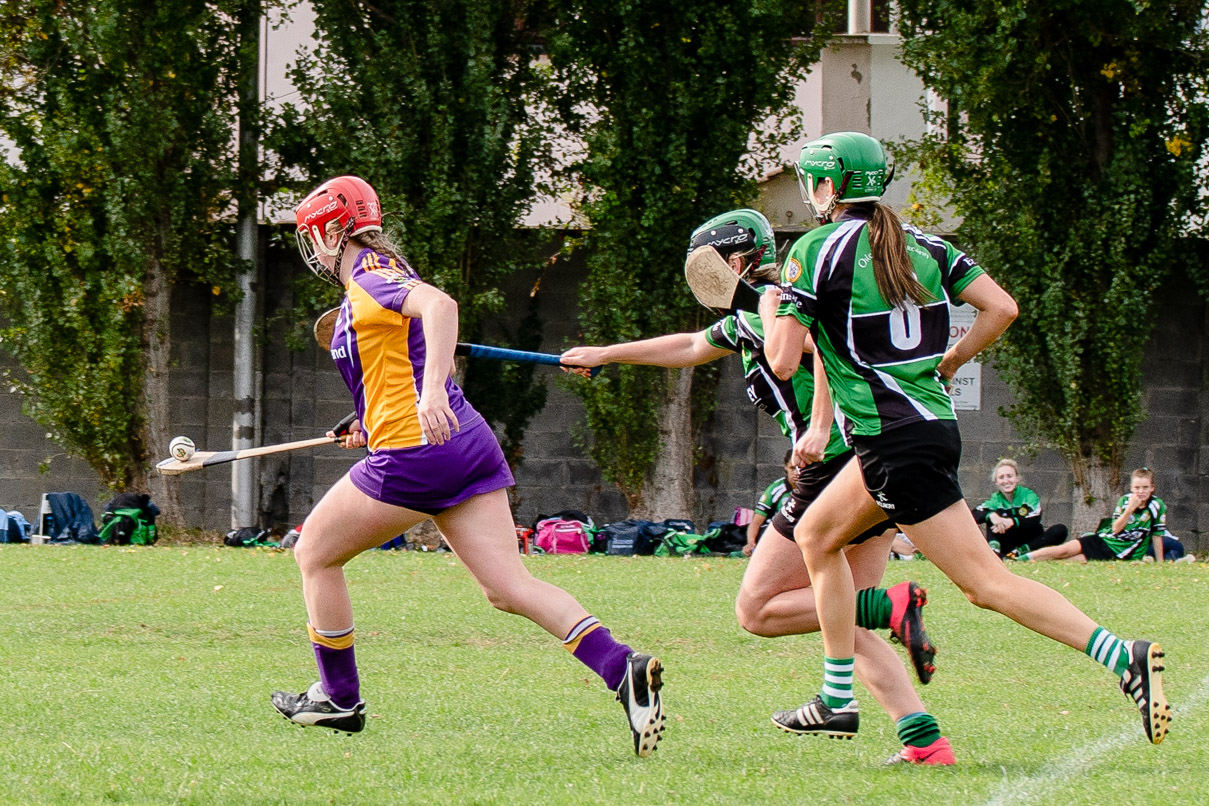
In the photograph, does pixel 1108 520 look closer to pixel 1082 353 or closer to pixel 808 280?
pixel 1082 353

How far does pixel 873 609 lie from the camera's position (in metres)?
4.77

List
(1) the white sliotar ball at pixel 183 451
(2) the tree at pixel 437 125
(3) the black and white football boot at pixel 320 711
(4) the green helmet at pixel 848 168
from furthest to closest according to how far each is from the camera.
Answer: (2) the tree at pixel 437 125
(1) the white sliotar ball at pixel 183 451
(3) the black and white football boot at pixel 320 711
(4) the green helmet at pixel 848 168

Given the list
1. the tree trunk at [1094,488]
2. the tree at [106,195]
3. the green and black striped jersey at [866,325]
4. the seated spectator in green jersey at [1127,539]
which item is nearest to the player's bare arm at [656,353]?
the green and black striped jersey at [866,325]

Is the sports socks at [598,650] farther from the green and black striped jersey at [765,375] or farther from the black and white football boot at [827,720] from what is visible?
the green and black striped jersey at [765,375]

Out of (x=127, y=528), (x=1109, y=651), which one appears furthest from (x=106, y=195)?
(x=1109, y=651)

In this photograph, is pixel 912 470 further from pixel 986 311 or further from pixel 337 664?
pixel 337 664

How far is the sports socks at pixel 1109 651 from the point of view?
4.40m

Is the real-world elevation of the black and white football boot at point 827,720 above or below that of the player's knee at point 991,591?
below

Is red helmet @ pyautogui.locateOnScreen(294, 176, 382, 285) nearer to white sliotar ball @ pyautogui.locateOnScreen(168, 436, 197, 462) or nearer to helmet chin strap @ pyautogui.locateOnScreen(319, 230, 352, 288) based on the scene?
helmet chin strap @ pyautogui.locateOnScreen(319, 230, 352, 288)

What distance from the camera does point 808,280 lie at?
443cm

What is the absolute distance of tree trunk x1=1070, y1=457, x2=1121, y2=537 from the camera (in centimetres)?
1638

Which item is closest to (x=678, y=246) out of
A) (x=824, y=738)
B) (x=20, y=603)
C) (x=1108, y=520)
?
(x=1108, y=520)

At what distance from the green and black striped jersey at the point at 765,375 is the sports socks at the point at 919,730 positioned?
2.88 feet

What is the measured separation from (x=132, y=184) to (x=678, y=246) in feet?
19.9
